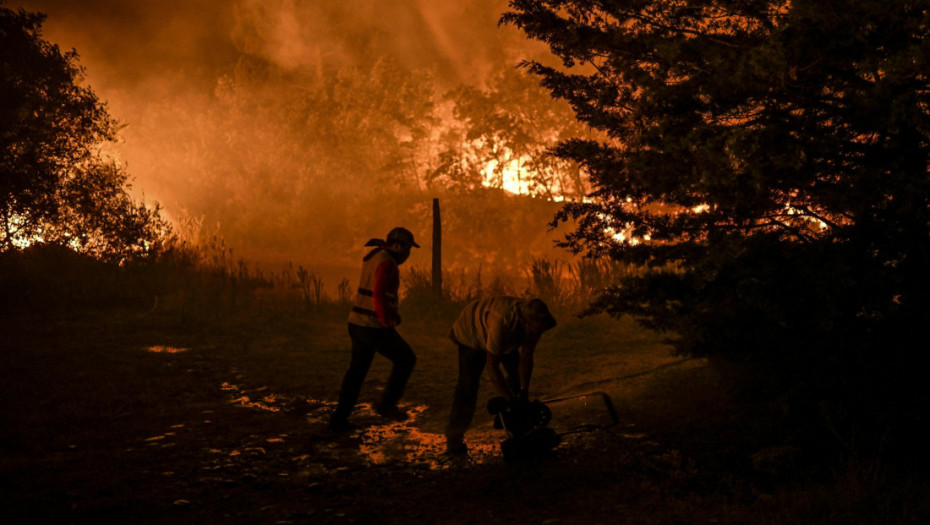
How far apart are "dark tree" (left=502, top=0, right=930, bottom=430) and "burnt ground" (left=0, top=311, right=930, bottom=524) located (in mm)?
940

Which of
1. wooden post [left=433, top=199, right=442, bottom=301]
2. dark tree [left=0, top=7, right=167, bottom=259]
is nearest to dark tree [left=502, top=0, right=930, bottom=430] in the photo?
wooden post [left=433, top=199, right=442, bottom=301]

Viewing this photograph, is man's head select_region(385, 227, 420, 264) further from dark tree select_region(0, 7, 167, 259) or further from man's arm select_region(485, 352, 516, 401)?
dark tree select_region(0, 7, 167, 259)

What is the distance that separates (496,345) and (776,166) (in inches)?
99.7

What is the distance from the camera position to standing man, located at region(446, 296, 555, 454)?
19.0 ft

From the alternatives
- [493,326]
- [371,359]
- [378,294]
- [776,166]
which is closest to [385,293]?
[378,294]

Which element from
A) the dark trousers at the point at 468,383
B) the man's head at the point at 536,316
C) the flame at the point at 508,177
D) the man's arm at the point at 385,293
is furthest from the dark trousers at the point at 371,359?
the flame at the point at 508,177

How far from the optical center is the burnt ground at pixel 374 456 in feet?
16.4

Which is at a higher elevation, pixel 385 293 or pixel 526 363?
pixel 385 293

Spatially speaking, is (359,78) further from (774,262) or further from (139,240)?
Answer: (774,262)

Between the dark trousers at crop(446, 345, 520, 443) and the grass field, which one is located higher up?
the dark trousers at crop(446, 345, 520, 443)

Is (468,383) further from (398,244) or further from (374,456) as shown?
(398,244)

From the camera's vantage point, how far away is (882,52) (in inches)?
237

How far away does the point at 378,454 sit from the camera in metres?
6.46

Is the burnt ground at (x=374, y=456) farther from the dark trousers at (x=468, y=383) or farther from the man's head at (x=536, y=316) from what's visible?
the man's head at (x=536, y=316)
